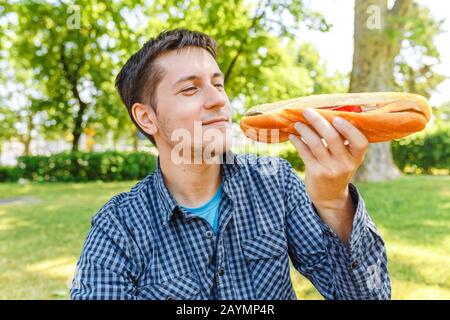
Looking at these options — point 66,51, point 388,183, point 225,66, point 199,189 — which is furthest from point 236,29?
point 66,51

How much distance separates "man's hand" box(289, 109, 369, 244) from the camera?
5.71ft

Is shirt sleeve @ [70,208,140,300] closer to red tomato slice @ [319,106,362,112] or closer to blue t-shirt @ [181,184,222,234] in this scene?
blue t-shirt @ [181,184,222,234]

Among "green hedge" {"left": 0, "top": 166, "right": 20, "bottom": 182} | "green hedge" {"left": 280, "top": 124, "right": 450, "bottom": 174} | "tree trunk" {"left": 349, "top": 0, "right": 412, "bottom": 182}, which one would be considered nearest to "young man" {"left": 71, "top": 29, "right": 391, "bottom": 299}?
"tree trunk" {"left": 349, "top": 0, "right": 412, "bottom": 182}

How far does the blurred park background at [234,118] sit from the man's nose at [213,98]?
3.76 feet

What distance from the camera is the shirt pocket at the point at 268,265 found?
2.17 meters

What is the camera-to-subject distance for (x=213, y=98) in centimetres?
221

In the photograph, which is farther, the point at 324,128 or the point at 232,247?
the point at 232,247

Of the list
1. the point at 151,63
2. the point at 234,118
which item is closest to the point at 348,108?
the point at 151,63

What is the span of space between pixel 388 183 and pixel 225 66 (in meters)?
5.44

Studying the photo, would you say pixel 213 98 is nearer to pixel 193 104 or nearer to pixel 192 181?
pixel 193 104

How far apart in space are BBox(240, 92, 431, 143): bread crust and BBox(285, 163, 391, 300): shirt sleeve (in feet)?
1.11

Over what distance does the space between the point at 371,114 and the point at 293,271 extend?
4.16m
